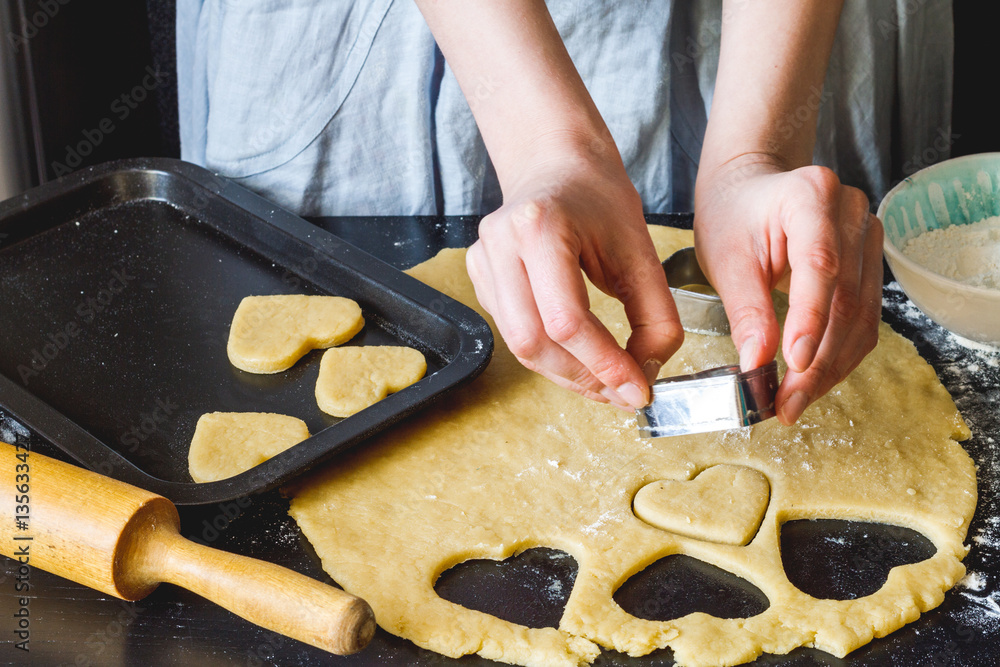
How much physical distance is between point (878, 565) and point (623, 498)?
0.32 metres

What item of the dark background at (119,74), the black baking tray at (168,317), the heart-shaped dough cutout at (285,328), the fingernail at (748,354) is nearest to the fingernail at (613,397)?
the fingernail at (748,354)

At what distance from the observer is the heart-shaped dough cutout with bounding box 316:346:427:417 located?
4.04ft

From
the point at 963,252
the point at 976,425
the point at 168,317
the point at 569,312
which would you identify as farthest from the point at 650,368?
the point at 168,317

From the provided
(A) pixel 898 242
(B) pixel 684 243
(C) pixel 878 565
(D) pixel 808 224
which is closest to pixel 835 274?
(D) pixel 808 224

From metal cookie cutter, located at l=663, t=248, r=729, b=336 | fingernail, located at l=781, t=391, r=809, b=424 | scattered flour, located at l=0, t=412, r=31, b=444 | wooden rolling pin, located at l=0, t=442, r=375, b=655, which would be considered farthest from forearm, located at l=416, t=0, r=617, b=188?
scattered flour, located at l=0, t=412, r=31, b=444

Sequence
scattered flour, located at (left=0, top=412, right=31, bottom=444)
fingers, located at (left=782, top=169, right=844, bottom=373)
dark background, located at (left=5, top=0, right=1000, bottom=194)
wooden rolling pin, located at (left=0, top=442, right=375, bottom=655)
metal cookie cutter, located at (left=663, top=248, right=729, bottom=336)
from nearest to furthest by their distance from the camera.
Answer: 1. wooden rolling pin, located at (left=0, top=442, right=375, bottom=655)
2. fingers, located at (left=782, top=169, right=844, bottom=373)
3. scattered flour, located at (left=0, top=412, right=31, bottom=444)
4. metal cookie cutter, located at (left=663, top=248, right=729, bottom=336)
5. dark background, located at (left=5, top=0, right=1000, bottom=194)

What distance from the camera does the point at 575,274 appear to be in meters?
0.96

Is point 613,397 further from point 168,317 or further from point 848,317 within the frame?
point 168,317

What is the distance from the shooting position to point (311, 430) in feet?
4.00

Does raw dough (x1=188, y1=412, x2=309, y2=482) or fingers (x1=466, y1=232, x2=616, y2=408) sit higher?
fingers (x1=466, y1=232, x2=616, y2=408)

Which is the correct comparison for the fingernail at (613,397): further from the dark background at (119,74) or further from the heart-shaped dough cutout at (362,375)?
the dark background at (119,74)

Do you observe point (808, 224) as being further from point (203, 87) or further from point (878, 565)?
point (203, 87)

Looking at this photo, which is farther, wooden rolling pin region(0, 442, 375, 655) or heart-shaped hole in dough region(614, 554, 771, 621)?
heart-shaped hole in dough region(614, 554, 771, 621)

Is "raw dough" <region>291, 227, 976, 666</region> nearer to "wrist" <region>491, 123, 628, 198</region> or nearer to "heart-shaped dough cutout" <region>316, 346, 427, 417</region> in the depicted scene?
"heart-shaped dough cutout" <region>316, 346, 427, 417</region>
